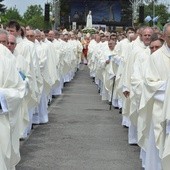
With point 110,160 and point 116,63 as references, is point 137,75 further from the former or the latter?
point 116,63

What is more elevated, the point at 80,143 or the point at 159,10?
the point at 159,10

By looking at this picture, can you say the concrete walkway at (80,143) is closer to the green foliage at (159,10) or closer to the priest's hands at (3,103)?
the priest's hands at (3,103)

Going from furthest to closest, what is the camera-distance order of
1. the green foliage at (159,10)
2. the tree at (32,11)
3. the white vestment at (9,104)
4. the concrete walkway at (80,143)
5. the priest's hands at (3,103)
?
1. the tree at (32,11)
2. the green foliage at (159,10)
3. the concrete walkway at (80,143)
4. the white vestment at (9,104)
5. the priest's hands at (3,103)

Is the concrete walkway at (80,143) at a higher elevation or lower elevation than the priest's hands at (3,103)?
lower

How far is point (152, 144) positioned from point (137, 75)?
60.1 inches

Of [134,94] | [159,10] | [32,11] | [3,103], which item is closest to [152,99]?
[134,94]

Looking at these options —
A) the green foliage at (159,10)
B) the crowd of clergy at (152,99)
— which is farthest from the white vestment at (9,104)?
the green foliage at (159,10)

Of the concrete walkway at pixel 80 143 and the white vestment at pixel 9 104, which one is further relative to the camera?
the concrete walkway at pixel 80 143

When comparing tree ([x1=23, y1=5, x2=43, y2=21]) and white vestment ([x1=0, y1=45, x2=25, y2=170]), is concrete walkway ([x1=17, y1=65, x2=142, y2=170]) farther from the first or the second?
tree ([x1=23, y1=5, x2=43, y2=21])

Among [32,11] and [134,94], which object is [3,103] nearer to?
[134,94]

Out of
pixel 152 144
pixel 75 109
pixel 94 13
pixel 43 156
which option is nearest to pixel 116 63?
pixel 75 109

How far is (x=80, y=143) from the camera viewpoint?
Answer: 9641 mm

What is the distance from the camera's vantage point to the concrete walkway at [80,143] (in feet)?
26.6

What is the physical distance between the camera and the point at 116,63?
14242 mm
